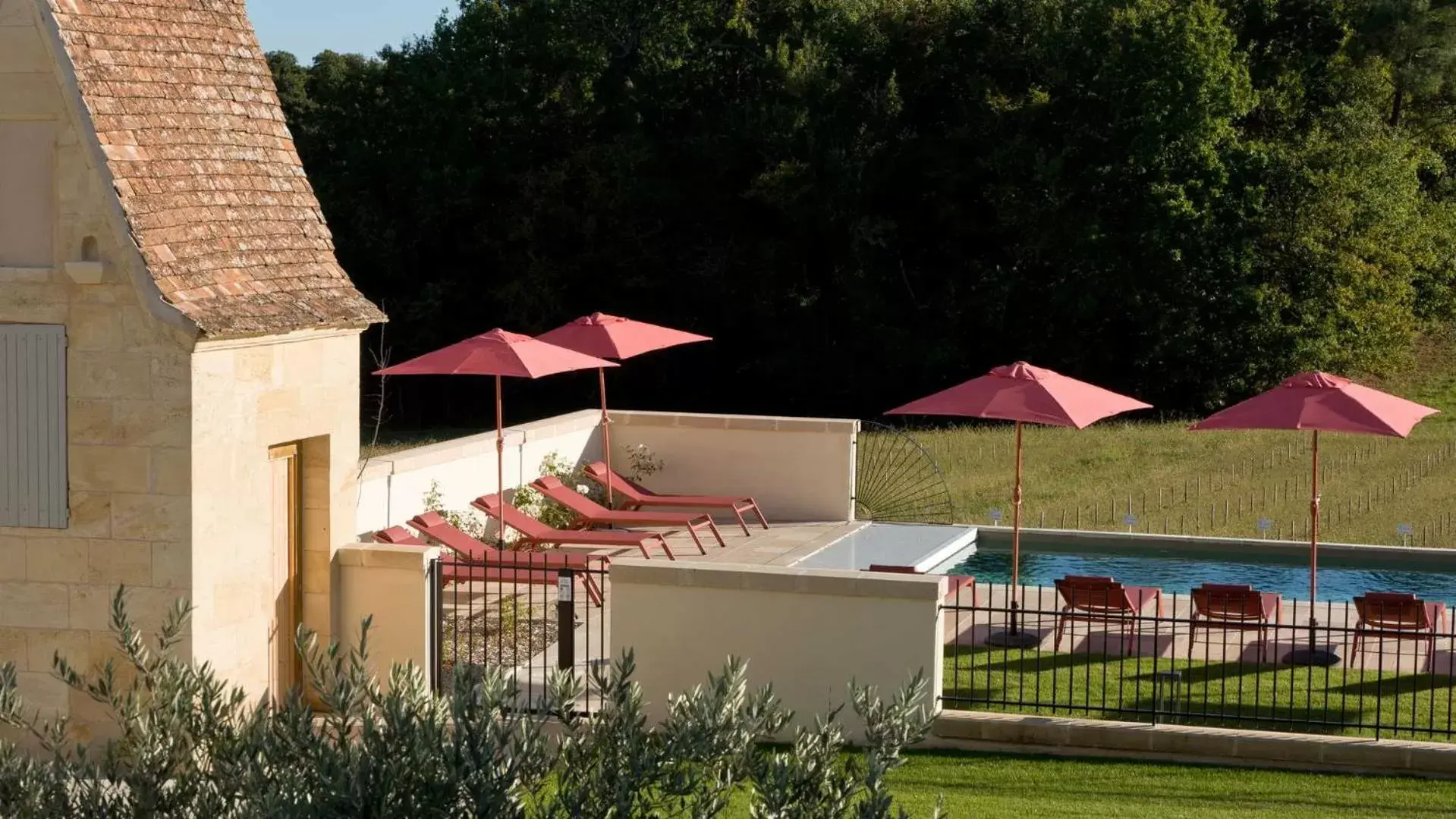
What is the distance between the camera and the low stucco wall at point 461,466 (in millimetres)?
16797

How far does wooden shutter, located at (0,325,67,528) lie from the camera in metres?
11.6

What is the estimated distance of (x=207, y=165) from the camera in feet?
40.7

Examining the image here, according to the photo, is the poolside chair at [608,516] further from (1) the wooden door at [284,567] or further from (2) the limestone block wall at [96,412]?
(2) the limestone block wall at [96,412]

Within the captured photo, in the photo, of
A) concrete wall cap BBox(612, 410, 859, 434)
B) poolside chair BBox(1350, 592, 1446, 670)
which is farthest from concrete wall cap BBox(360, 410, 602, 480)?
poolside chair BBox(1350, 592, 1446, 670)

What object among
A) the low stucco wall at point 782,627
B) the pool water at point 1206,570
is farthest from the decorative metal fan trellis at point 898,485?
the low stucco wall at point 782,627

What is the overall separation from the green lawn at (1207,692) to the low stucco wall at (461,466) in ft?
19.4

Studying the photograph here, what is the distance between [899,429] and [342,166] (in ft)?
57.1

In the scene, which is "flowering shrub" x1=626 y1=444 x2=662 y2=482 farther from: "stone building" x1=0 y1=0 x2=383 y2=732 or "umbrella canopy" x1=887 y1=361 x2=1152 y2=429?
"stone building" x1=0 y1=0 x2=383 y2=732

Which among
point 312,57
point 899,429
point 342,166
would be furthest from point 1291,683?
point 312,57

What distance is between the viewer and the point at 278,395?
12.3 meters

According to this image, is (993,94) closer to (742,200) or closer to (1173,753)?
(742,200)

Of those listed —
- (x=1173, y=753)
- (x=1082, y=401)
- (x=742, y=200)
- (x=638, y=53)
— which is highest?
(x=638, y=53)

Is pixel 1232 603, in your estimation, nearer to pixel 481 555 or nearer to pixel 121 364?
pixel 481 555

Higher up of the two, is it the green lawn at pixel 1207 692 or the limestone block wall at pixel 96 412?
the limestone block wall at pixel 96 412
